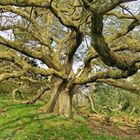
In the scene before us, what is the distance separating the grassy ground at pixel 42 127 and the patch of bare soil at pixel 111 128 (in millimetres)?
690

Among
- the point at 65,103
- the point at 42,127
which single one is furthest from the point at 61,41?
the point at 42,127

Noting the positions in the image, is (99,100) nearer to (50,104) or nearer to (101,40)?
(50,104)

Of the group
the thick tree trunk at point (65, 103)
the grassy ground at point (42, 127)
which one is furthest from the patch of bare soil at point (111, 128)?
the thick tree trunk at point (65, 103)

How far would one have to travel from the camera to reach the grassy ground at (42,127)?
18.3m

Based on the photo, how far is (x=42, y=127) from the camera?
19.5m

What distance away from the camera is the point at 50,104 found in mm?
23672

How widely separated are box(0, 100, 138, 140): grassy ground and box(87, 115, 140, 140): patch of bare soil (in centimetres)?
69

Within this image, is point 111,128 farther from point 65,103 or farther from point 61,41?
point 61,41

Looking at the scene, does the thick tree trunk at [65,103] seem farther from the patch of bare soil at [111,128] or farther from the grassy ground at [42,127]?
the patch of bare soil at [111,128]

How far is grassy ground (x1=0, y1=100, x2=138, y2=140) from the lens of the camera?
18.3 meters

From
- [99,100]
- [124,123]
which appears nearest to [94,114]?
[124,123]

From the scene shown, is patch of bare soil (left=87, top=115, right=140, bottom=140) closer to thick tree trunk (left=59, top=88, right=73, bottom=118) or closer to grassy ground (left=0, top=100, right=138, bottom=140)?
grassy ground (left=0, top=100, right=138, bottom=140)

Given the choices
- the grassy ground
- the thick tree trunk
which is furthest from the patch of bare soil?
the thick tree trunk

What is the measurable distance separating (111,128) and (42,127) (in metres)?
4.99
